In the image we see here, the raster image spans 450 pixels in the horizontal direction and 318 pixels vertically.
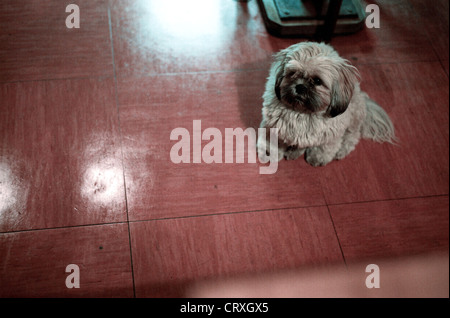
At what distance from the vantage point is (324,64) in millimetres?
1457

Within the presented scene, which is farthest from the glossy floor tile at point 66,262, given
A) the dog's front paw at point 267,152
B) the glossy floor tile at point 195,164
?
the dog's front paw at point 267,152

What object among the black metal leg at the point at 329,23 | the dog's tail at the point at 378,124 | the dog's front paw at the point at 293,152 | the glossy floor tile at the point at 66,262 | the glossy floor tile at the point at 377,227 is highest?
the black metal leg at the point at 329,23

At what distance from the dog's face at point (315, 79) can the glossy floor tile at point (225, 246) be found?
52 centimetres

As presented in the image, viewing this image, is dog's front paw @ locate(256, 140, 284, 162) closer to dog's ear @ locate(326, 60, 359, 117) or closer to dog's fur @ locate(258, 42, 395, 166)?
dog's fur @ locate(258, 42, 395, 166)

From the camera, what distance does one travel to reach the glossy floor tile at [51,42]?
79.9 inches

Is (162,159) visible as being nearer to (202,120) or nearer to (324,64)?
(202,120)

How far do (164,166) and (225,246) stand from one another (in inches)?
18.4

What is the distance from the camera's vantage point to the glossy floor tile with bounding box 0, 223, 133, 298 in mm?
1546

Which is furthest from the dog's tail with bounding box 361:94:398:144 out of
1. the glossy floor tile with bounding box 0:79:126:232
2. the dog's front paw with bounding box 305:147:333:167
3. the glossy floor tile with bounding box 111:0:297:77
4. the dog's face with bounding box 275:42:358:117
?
the glossy floor tile with bounding box 0:79:126:232

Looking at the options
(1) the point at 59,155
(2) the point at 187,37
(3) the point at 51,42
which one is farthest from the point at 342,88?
(3) the point at 51,42

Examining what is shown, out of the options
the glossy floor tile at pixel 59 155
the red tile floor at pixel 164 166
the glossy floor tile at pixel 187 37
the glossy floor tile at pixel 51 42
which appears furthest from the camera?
the glossy floor tile at pixel 187 37

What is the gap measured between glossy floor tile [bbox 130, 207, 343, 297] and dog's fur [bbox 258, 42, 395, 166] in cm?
31

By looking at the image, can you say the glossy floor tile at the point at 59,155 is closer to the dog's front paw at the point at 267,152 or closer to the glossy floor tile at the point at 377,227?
the dog's front paw at the point at 267,152
